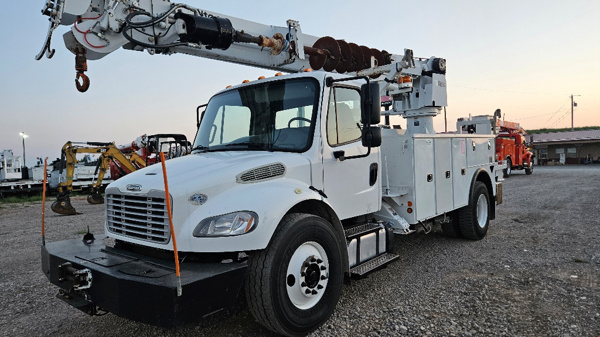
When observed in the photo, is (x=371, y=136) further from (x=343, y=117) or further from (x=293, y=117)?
(x=293, y=117)

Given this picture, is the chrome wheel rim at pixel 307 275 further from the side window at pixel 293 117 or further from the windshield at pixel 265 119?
the side window at pixel 293 117

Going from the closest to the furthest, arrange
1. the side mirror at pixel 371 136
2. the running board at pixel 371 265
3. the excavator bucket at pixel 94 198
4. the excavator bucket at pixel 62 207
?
the side mirror at pixel 371 136
the running board at pixel 371 265
the excavator bucket at pixel 62 207
the excavator bucket at pixel 94 198

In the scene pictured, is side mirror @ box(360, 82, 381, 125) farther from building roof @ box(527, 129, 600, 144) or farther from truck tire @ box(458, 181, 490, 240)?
building roof @ box(527, 129, 600, 144)

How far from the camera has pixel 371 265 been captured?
4.19 metres

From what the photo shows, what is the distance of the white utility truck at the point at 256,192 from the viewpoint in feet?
9.57

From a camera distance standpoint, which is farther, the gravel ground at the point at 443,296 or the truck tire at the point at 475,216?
the truck tire at the point at 475,216

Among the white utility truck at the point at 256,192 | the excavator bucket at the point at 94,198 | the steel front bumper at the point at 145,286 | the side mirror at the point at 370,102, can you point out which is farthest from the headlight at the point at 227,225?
the excavator bucket at the point at 94,198

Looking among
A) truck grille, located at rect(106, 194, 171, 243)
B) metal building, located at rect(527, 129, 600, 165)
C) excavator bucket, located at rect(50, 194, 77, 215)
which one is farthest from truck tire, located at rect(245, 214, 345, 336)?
metal building, located at rect(527, 129, 600, 165)

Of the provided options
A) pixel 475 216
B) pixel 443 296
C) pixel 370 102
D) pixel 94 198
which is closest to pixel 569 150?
pixel 475 216

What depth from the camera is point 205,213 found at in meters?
3.00

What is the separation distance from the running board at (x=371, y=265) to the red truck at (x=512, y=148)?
65.4 ft

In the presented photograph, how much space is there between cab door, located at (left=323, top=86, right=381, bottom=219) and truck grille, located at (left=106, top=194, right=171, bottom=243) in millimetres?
1577

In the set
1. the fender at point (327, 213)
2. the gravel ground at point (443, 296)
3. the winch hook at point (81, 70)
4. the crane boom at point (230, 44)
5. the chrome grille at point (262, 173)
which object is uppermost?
the crane boom at point (230, 44)

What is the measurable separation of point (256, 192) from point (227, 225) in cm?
38
